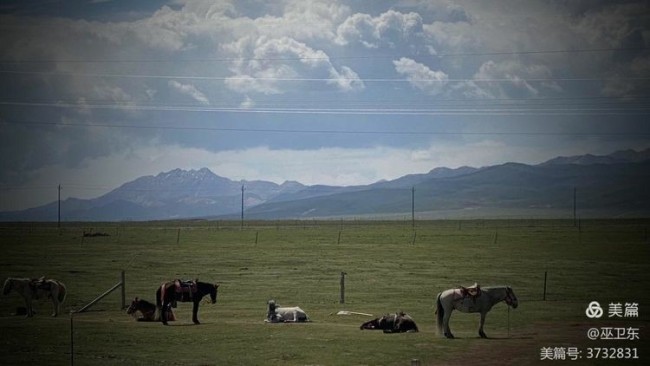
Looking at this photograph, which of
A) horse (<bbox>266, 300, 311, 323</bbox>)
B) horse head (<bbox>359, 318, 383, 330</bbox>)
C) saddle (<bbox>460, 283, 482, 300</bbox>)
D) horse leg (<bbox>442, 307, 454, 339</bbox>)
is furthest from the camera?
horse (<bbox>266, 300, 311, 323</bbox>)

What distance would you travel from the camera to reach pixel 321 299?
4478cm

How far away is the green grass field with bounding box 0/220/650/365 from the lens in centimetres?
2803

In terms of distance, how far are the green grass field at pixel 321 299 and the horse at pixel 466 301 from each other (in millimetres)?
793

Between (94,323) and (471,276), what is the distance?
27377 millimetres

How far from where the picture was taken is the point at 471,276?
5578cm

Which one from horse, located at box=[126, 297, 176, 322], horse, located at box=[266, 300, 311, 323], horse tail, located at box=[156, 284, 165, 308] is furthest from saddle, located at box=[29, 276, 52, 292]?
horse, located at box=[266, 300, 311, 323]

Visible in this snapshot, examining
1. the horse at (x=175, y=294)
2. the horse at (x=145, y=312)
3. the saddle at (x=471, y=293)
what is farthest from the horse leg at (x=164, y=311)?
the saddle at (x=471, y=293)

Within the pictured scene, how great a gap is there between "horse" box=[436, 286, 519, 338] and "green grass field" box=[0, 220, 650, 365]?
31.2 inches

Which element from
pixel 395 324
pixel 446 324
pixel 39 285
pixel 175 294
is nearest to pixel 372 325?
pixel 395 324

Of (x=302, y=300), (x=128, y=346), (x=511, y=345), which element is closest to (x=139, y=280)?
(x=302, y=300)

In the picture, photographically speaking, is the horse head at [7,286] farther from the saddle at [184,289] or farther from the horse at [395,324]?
the horse at [395,324]

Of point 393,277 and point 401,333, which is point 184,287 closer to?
point 401,333

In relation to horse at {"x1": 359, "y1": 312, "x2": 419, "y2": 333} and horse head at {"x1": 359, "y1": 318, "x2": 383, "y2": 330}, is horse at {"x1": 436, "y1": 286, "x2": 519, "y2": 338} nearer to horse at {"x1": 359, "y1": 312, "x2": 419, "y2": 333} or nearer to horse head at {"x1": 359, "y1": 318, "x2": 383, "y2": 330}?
horse at {"x1": 359, "y1": 312, "x2": 419, "y2": 333}

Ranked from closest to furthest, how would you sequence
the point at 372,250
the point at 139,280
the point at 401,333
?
the point at 401,333 → the point at 139,280 → the point at 372,250
